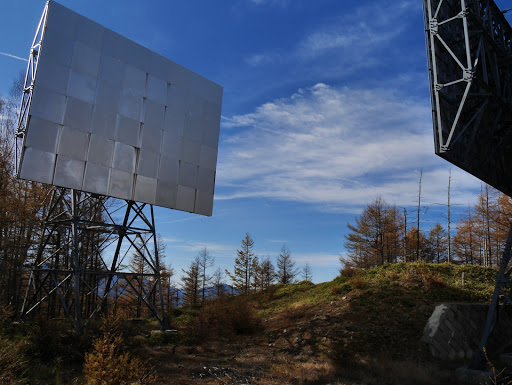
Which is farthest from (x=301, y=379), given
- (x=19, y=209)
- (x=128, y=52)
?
(x=19, y=209)

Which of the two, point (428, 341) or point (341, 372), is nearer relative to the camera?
point (341, 372)

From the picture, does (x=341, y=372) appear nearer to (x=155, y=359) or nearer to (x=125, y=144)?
(x=155, y=359)

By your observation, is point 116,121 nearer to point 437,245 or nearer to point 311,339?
point 311,339

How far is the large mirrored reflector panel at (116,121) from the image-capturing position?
13102 millimetres

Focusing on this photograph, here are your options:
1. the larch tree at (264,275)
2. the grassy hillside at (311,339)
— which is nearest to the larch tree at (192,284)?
the larch tree at (264,275)

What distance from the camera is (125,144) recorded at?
15094mm

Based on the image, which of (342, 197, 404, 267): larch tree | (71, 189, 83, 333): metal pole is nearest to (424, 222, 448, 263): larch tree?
(342, 197, 404, 267): larch tree

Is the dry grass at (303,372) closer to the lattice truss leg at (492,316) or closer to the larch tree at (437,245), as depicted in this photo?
the lattice truss leg at (492,316)

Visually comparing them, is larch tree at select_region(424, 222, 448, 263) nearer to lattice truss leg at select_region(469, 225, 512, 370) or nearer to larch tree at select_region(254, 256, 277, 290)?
larch tree at select_region(254, 256, 277, 290)

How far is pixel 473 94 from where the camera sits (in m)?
10.3

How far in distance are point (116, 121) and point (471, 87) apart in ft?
41.7

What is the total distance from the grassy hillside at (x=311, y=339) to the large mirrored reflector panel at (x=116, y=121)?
543cm

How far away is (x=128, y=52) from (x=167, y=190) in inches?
244

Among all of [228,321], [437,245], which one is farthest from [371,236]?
[228,321]
